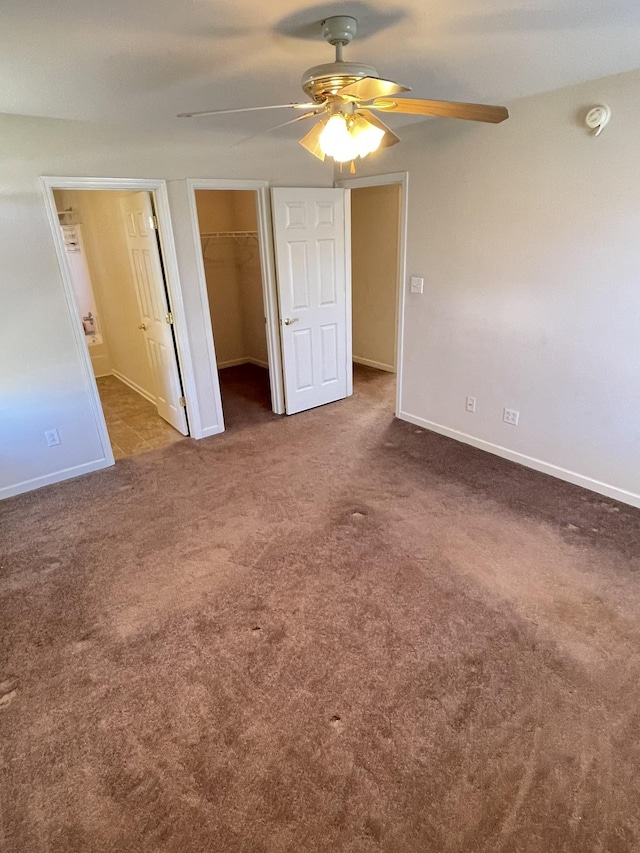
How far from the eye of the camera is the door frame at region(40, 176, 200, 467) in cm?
313

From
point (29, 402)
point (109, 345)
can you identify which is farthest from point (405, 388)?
point (109, 345)

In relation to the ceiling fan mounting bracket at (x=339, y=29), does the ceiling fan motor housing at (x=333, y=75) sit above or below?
below

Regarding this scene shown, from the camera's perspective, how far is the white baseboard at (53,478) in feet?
11.3

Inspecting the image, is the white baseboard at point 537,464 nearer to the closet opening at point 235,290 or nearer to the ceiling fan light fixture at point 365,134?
the closet opening at point 235,290

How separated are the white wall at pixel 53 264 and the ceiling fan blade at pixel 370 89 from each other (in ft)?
6.87

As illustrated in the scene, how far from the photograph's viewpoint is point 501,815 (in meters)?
1.48

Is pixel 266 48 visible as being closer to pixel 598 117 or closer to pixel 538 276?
pixel 598 117

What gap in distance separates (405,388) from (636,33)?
2795mm

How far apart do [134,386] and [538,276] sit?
14.5 feet

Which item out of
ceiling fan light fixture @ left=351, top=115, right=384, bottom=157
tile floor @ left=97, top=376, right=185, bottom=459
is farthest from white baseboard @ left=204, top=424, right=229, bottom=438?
ceiling fan light fixture @ left=351, top=115, right=384, bottom=157

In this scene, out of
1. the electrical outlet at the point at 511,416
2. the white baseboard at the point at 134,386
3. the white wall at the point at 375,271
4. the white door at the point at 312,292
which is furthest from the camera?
the white wall at the point at 375,271

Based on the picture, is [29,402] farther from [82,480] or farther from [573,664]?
[573,664]

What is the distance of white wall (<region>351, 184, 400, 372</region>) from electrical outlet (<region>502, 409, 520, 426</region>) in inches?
84.3

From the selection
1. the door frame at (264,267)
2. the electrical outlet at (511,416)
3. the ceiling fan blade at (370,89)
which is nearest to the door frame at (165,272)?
the door frame at (264,267)
